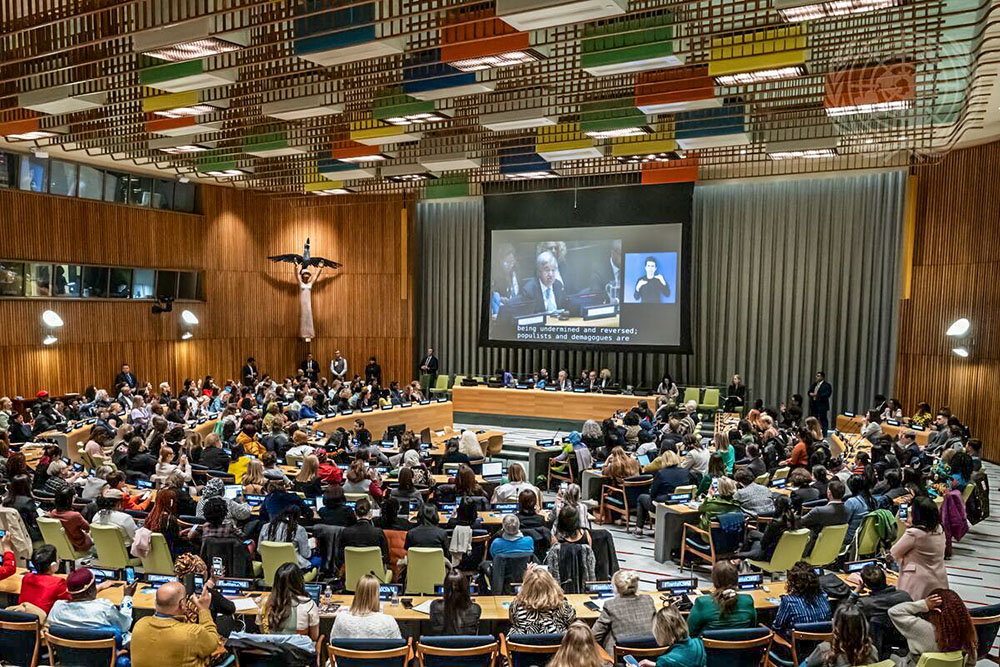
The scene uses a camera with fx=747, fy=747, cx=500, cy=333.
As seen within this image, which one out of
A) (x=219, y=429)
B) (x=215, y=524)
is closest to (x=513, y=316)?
(x=219, y=429)

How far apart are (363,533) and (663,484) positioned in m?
4.53

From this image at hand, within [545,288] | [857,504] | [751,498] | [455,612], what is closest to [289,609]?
[455,612]

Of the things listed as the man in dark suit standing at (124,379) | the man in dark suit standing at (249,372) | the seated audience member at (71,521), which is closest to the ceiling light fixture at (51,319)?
the man in dark suit standing at (124,379)

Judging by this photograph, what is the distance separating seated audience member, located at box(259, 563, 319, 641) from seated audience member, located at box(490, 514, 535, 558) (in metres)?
1.94

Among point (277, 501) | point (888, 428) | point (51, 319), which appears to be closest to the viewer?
point (277, 501)

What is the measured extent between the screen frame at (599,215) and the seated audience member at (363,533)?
13.4 meters

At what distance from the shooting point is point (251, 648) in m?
4.46

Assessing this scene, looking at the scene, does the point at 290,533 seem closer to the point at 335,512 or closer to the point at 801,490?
the point at 335,512

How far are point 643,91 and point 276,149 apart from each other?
24.6 ft

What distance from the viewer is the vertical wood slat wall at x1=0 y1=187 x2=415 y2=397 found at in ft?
54.9

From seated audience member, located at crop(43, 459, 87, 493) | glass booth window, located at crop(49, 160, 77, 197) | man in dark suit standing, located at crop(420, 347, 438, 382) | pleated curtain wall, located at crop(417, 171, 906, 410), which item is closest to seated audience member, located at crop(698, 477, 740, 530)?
seated audience member, located at crop(43, 459, 87, 493)

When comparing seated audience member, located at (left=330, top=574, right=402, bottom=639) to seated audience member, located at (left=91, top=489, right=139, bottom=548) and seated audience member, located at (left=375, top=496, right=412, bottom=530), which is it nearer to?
seated audience member, located at (left=375, top=496, right=412, bottom=530)

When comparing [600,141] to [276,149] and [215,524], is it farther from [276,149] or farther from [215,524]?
[215,524]

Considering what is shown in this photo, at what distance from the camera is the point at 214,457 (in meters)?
10.3
